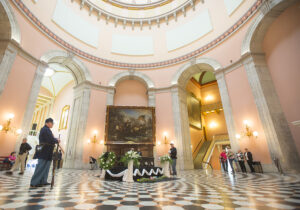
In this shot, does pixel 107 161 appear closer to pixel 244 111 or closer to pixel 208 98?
pixel 244 111

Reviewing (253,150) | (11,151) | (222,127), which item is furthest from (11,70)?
(222,127)

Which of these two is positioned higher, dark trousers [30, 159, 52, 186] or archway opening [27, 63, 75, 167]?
archway opening [27, 63, 75, 167]

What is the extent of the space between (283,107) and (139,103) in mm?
9745

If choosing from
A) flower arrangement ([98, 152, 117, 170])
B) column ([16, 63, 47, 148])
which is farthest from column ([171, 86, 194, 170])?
column ([16, 63, 47, 148])

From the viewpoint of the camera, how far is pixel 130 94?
14.1m

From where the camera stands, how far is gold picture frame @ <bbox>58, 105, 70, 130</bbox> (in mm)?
16766

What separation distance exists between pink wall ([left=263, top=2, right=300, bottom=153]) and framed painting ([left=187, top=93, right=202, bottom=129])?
7.26 metres

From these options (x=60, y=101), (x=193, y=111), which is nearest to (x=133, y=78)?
(x=193, y=111)

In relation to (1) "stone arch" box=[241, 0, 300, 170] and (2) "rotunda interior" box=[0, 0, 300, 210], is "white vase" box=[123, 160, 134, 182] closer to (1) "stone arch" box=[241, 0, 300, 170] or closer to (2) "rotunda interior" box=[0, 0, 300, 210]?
(2) "rotunda interior" box=[0, 0, 300, 210]

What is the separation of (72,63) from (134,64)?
202 inches

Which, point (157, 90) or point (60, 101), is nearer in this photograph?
point (157, 90)

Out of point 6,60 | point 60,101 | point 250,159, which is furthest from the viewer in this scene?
point 60,101

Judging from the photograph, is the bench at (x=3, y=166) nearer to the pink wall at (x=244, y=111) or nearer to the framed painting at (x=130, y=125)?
the framed painting at (x=130, y=125)

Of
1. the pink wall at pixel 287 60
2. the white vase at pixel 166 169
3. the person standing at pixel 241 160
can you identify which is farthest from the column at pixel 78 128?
the pink wall at pixel 287 60
